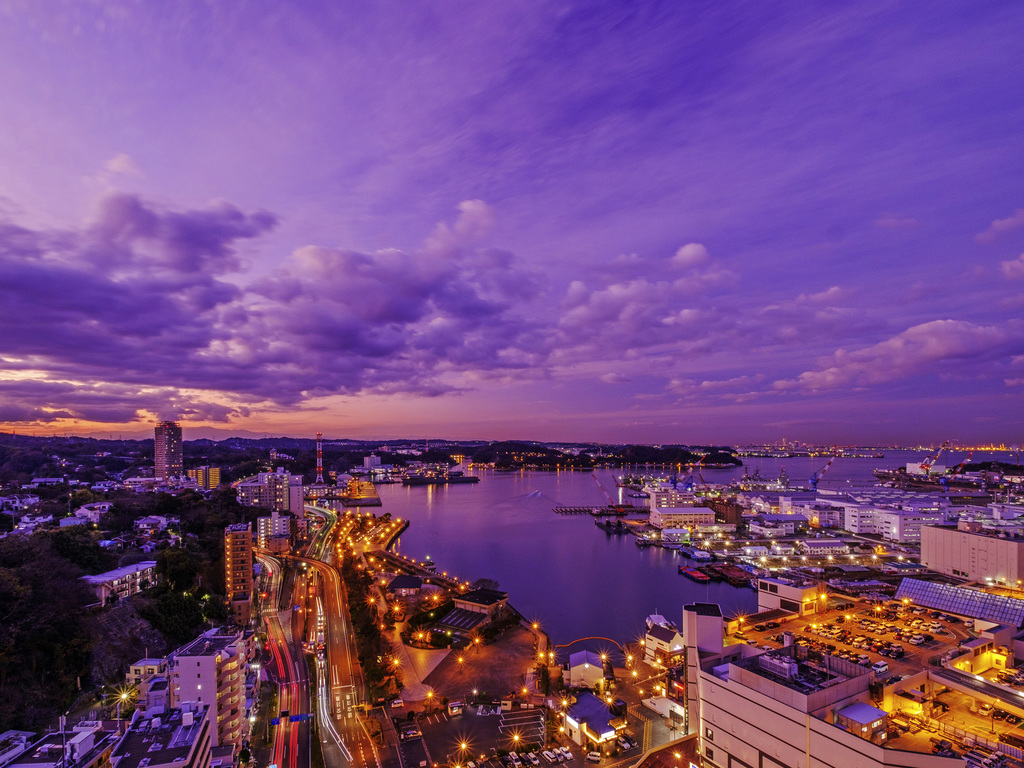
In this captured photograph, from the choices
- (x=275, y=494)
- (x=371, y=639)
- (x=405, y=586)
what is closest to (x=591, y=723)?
(x=371, y=639)

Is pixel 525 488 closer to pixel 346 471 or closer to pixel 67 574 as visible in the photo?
pixel 346 471

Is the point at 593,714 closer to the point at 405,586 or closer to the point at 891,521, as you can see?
the point at 405,586

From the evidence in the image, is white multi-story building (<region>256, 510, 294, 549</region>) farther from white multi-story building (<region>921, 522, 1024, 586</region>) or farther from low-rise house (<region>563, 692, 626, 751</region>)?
white multi-story building (<region>921, 522, 1024, 586</region>)

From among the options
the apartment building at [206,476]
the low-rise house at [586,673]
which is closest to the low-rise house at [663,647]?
the low-rise house at [586,673]

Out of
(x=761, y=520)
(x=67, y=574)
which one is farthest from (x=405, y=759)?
(x=761, y=520)

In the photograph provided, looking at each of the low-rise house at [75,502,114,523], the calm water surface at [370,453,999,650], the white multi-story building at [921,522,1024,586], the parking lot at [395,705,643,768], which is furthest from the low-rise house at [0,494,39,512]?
the white multi-story building at [921,522,1024,586]

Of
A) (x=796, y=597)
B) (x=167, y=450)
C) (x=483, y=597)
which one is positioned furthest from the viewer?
(x=167, y=450)
